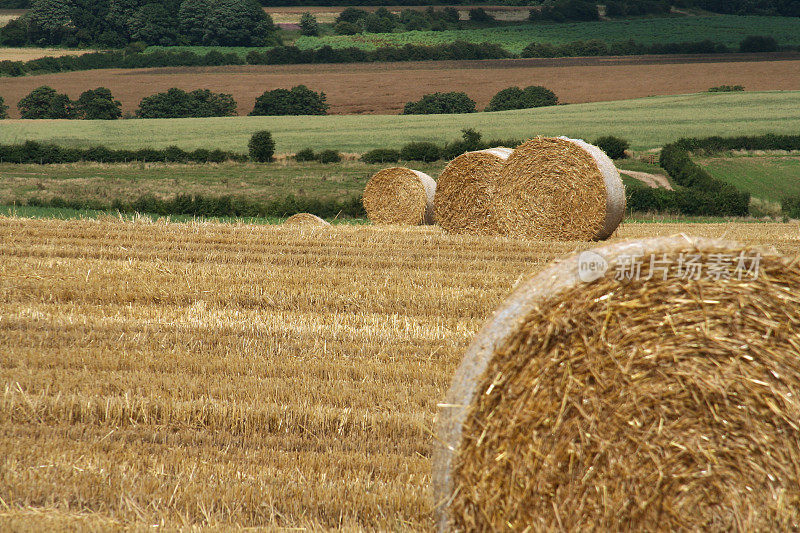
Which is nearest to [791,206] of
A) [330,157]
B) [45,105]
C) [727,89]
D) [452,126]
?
[330,157]

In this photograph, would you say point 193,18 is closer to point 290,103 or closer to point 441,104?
point 290,103

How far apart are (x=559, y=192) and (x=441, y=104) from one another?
50.6 metres

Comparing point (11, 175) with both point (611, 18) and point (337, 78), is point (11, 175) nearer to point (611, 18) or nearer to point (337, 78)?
point (337, 78)

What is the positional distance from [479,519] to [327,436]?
179 centimetres

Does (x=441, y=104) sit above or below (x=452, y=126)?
above

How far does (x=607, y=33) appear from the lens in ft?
269

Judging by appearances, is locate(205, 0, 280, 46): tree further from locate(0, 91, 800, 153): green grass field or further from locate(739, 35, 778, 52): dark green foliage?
locate(739, 35, 778, 52): dark green foliage

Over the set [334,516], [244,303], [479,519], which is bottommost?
[244,303]

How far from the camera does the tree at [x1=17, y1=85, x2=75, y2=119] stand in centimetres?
5744

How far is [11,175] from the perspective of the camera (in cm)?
3394

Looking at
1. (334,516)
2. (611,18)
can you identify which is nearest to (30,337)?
(334,516)

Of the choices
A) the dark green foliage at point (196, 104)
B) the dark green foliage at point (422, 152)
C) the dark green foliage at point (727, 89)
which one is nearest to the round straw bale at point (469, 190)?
the dark green foliage at point (422, 152)

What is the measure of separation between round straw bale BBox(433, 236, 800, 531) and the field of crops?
253 feet

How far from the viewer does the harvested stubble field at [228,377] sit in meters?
4.13
